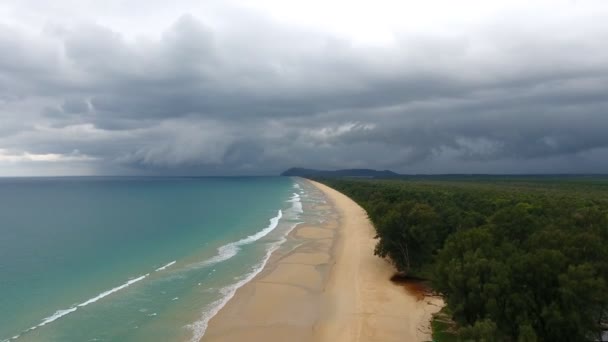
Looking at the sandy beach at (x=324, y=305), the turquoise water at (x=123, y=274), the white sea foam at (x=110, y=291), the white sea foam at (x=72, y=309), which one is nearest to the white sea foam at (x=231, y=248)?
the turquoise water at (x=123, y=274)

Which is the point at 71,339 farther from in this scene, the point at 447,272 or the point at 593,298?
the point at 593,298

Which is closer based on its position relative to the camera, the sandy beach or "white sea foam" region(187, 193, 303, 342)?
the sandy beach

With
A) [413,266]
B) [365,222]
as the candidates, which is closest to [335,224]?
[365,222]

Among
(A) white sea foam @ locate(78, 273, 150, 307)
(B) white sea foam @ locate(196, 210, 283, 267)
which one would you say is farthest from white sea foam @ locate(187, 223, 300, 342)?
(A) white sea foam @ locate(78, 273, 150, 307)

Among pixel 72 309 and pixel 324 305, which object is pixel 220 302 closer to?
pixel 324 305

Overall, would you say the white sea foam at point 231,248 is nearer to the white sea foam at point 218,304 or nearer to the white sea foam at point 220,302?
the white sea foam at point 220,302

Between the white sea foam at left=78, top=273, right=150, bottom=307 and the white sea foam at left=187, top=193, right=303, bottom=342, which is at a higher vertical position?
the white sea foam at left=187, top=193, right=303, bottom=342

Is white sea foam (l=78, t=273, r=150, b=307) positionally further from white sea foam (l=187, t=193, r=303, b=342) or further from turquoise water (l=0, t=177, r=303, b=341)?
white sea foam (l=187, t=193, r=303, b=342)

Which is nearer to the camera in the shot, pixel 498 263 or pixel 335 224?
pixel 498 263
